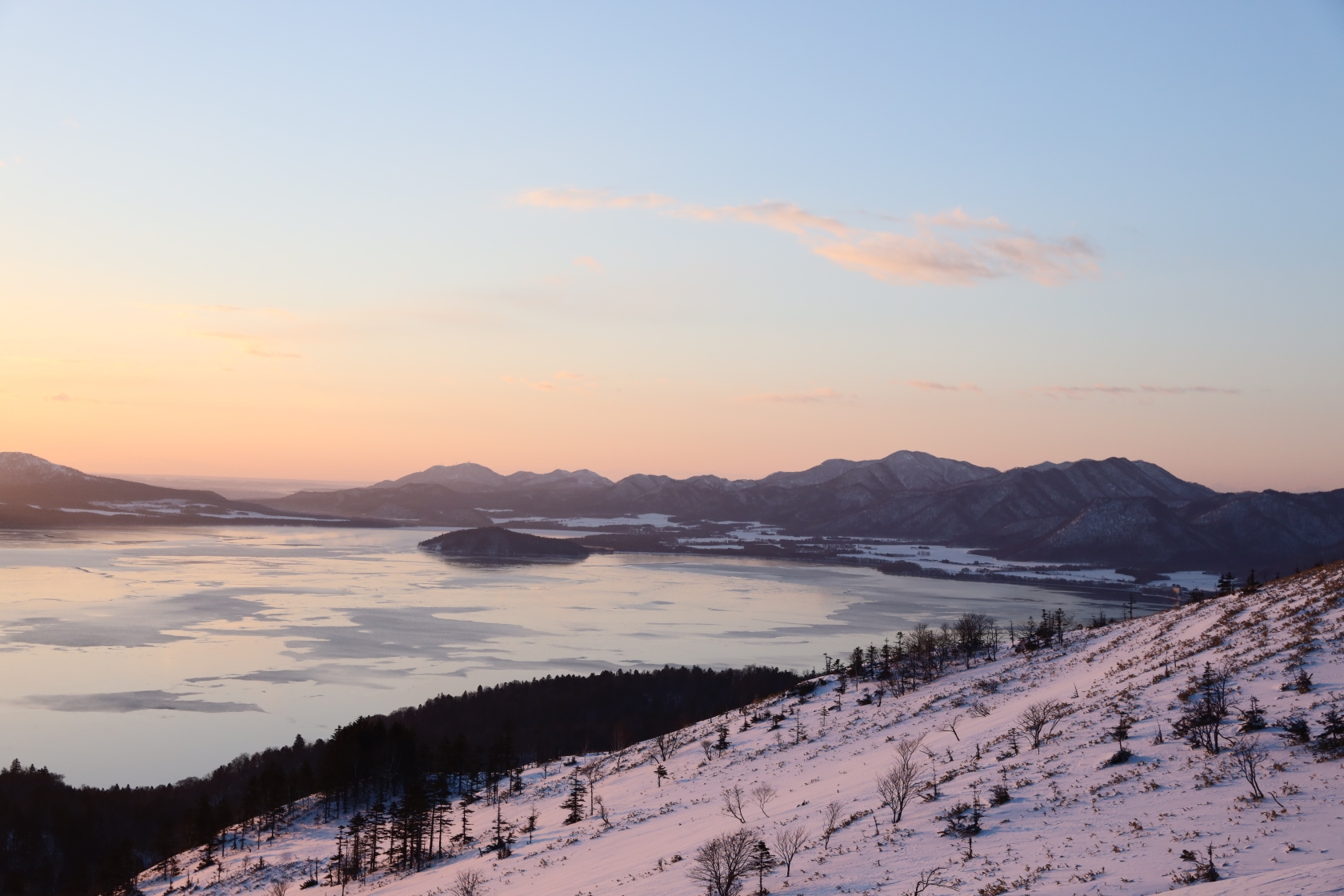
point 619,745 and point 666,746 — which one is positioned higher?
point 666,746

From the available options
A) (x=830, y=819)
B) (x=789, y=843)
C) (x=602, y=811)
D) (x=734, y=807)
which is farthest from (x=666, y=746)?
(x=789, y=843)

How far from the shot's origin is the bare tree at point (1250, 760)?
21719 mm

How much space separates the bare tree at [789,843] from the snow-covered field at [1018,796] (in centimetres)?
37

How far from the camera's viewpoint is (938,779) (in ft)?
106

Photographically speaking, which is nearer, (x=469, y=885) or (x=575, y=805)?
(x=469, y=885)

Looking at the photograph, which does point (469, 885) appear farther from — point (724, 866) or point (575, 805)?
point (724, 866)

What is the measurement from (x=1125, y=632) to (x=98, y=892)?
2805 inches

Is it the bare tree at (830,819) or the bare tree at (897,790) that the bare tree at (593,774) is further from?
the bare tree at (897,790)

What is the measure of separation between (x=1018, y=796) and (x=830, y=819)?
20.6ft

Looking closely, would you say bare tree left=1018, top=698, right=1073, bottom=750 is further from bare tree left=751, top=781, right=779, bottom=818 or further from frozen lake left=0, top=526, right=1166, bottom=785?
frozen lake left=0, top=526, right=1166, bottom=785

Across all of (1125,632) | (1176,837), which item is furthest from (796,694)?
(1176,837)

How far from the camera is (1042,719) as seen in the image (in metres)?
33.9

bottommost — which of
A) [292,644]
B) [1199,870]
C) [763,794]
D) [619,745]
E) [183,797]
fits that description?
[183,797]

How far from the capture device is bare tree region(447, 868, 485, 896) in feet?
107
